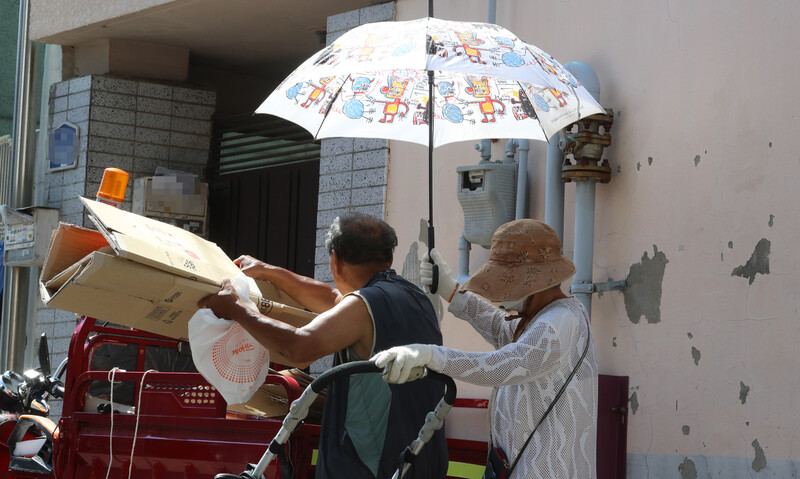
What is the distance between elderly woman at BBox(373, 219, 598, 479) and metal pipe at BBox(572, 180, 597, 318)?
5.42ft

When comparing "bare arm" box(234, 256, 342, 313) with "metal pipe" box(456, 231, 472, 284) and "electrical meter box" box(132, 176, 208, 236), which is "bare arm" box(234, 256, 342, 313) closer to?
"metal pipe" box(456, 231, 472, 284)

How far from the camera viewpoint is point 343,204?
705cm

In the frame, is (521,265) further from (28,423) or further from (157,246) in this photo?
(28,423)

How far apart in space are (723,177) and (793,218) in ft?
1.43

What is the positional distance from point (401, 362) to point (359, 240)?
99 centimetres

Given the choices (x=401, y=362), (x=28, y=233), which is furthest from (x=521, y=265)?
(x=28, y=233)

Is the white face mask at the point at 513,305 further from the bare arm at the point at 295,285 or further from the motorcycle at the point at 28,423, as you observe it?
the motorcycle at the point at 28,423

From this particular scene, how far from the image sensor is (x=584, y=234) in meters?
5.20

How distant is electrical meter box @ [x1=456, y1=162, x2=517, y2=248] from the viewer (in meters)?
5.64

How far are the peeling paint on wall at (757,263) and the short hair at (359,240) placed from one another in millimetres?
1709

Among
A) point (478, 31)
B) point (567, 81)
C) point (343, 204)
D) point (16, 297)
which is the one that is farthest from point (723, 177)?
point (16, 297)

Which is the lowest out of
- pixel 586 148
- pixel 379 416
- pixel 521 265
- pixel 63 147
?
pixel 379 416

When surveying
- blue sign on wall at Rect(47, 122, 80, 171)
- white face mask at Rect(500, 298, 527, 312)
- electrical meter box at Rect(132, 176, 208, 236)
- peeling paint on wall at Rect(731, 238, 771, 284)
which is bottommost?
white face mask at Rect(500, 298, 527, 312)

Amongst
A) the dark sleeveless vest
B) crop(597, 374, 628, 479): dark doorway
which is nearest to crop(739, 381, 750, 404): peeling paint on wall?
crop(597, 374, 628, 479): dark doorway
